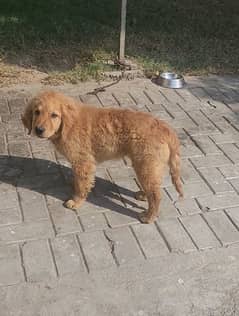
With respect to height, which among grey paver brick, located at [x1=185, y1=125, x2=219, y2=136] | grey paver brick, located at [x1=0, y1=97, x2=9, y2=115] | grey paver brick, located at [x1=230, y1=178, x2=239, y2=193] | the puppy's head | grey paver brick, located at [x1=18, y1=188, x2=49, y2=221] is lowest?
grey paver brick, located at [x1=18, y1=188, x2=49, y2=221]

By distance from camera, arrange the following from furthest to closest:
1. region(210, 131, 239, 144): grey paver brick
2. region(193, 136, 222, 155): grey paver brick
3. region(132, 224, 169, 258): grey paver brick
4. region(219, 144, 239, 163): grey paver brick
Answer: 1. region(210, 131, 239, 144): grey paver brick
2. region(193, 136, 222, 155): grey paver brick
3. region(219, 144, 239, 163): grey paver brick
4. region(132, 224, 169, 258): grey paver brick

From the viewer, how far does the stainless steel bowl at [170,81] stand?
6.83 m

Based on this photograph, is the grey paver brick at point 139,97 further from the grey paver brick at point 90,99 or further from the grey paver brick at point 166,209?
the grey paver brick at point 166,209

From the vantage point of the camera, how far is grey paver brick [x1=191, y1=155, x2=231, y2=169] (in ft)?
16.6

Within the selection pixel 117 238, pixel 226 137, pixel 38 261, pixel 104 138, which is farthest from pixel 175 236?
pixel 226 137

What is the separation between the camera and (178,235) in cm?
409

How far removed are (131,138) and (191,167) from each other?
4.17 feet

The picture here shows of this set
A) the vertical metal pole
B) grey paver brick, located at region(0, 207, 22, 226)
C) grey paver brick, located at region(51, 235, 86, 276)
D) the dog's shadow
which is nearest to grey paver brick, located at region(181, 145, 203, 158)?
the dog's shadow

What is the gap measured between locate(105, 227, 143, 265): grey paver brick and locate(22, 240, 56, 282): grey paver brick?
533mm

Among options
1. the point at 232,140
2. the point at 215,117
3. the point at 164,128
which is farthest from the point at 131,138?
the point at 215,117

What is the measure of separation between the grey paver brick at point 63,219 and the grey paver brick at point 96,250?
131 millimetres

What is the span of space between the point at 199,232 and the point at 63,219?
47.8 inches

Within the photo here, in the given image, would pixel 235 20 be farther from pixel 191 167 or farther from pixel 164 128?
pixel 164 128

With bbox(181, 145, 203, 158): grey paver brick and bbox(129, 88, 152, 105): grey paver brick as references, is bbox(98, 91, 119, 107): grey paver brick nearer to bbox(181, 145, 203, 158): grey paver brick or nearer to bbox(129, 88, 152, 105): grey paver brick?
bbox(129, 88, 152, 105): grey paver brick
